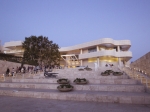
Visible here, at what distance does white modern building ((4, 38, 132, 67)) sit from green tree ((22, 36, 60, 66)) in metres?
11.8

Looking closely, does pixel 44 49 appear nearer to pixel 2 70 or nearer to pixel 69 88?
pixel 2 70

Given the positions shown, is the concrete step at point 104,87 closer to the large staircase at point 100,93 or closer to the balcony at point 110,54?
the large staircase at point 100,93

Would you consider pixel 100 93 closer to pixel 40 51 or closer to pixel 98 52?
pixel 40 51

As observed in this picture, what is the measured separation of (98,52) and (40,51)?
57.5ft

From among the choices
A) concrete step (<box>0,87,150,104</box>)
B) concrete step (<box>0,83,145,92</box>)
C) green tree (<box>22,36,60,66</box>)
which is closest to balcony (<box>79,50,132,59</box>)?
green tree (<box>22,36,60,66</box>)

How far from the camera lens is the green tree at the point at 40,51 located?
30219 millimetres

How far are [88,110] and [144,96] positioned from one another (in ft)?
10.1

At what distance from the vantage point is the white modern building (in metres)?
37.9

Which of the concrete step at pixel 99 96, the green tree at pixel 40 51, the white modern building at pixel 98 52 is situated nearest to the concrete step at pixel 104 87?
the concrete step at pixel 99 96

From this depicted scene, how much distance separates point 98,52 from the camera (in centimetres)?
3756

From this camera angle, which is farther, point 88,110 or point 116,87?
point 116,87

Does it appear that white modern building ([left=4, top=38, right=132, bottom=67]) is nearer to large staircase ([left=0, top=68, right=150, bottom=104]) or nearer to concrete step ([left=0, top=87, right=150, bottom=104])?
large staircase ([left=0, top=68, right=150, bottom=104])

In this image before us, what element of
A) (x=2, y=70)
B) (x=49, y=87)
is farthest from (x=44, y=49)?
(x=49, y=87)

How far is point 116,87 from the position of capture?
8.17 metres
